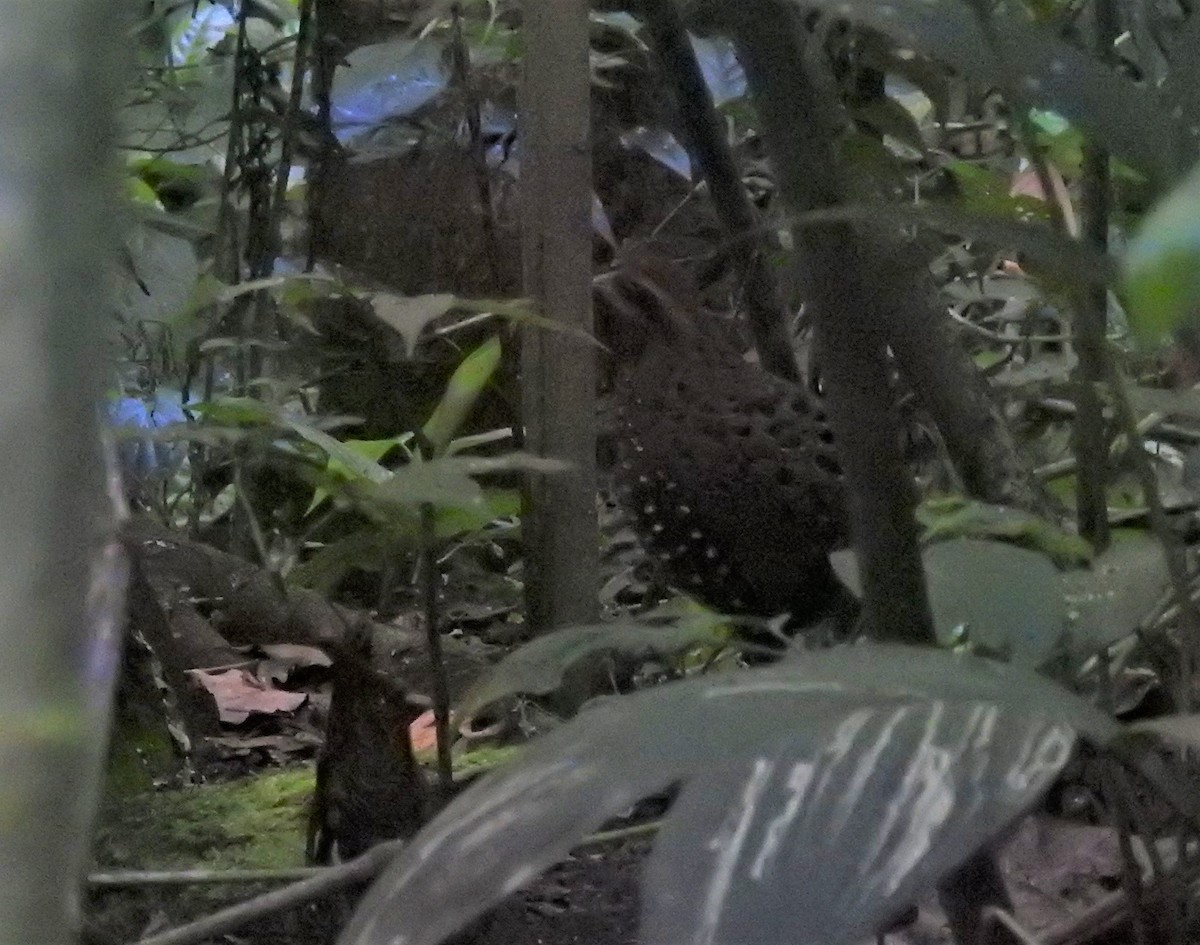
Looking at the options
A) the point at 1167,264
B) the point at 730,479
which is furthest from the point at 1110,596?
the point at 730,479

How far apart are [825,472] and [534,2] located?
0.42 metres

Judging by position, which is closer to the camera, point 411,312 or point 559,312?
point 411,312

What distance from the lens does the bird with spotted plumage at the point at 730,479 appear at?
3.85 ft

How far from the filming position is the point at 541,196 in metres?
1.05

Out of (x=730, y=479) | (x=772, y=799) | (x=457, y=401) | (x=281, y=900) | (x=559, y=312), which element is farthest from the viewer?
(x=730, y=479)

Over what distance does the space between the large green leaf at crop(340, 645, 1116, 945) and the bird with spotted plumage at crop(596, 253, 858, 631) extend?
Answer: 811mm

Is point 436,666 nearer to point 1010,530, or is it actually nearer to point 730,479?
point 1010,530

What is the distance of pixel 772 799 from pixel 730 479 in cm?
90

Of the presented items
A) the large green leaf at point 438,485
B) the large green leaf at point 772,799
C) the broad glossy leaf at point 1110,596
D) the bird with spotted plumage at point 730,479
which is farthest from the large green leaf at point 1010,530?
the bird with spotted plumage at point 730,479

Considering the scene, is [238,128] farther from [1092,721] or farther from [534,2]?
[1092,721]

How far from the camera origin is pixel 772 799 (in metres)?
0.29

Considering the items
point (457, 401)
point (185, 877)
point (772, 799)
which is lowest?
point (185, 877)

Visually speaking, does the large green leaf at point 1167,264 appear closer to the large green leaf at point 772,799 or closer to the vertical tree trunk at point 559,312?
the large green leaf at point 772,799

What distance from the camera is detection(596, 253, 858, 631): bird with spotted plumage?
1174 millimetres
